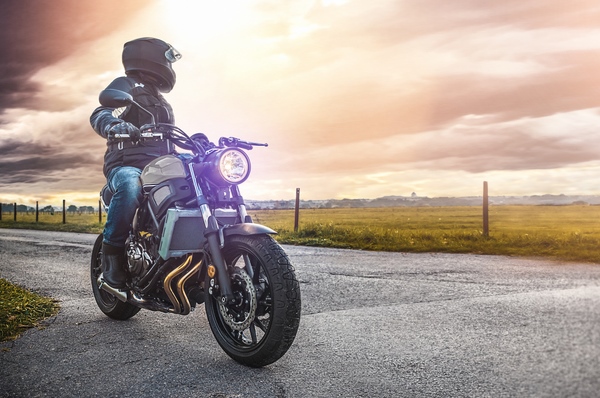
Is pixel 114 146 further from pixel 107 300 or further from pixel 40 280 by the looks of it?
pixel 40 280

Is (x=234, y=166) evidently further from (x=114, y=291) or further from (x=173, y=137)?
(x=114, y=291)

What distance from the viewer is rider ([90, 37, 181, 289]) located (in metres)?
4.41

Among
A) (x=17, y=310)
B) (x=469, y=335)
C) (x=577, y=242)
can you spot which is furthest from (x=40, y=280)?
(x=577, y=242)

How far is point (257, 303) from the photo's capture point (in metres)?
3.49

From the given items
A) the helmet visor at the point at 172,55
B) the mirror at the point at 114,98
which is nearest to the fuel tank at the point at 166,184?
the mirror at the point at 114,98

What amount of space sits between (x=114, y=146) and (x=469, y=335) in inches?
144

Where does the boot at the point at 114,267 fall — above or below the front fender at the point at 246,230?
below

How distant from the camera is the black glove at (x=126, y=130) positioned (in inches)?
160

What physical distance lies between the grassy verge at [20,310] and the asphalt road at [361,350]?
176 millimetres

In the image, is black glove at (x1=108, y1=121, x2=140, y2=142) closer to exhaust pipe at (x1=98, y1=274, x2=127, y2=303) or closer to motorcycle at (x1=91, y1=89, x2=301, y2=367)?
motorcycle at (x1=91, y1=89, x2=301, y2=367)

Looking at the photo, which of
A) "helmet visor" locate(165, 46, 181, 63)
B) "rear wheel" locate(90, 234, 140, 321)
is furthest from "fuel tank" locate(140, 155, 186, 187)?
"helmet visor" locate(165, 46, 181, 63)

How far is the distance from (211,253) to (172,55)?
7.99 ft

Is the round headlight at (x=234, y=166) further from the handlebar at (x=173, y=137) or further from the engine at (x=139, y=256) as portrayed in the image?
the engine at (x=139, y=256)

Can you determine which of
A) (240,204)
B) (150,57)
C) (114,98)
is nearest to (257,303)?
(240,204)
